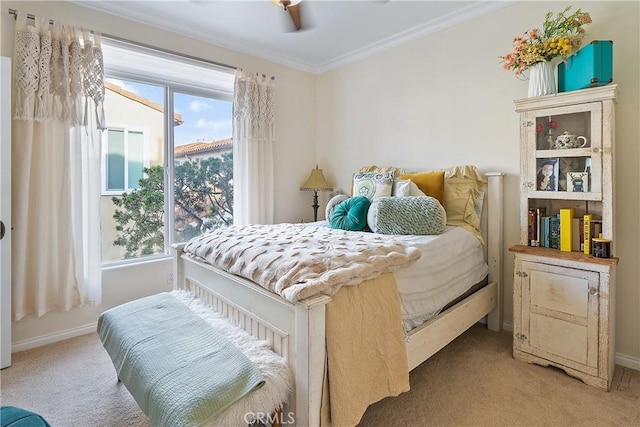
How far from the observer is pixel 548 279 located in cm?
206

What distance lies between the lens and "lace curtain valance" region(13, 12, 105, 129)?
2.27m

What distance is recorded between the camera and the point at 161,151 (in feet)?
10.4

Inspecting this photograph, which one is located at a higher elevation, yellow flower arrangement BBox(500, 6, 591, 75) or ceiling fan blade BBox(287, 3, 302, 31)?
ceiling fan blade BBox(287, 3, 302, 31)

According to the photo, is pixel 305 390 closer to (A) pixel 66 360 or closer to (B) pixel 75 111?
(A) pixel 66 360

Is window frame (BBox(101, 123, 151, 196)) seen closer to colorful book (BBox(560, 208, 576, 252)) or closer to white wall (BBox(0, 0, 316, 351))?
white wall (BBox(0, 0, 316, 351))

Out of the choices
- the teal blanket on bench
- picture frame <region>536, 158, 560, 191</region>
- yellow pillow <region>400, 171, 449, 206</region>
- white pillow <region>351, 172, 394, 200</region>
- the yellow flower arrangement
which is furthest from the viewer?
white pillow <region>351, 172, 394, 200</region>

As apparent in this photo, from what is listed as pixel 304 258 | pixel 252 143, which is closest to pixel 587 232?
pixel 304 258

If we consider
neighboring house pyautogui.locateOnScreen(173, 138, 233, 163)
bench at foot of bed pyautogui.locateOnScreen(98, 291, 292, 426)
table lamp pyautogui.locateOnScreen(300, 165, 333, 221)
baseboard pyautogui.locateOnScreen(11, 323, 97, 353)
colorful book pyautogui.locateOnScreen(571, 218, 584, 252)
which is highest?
neighboring house pyautogui.locateOnScreen(173, 138, 233, 163)

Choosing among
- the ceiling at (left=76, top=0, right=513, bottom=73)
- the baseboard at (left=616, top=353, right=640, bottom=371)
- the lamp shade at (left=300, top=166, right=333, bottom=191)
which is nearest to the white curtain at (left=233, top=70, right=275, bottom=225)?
the ceiling at (left=76, top=0, right=513, bottom=73)

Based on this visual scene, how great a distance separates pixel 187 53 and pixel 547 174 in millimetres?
3209

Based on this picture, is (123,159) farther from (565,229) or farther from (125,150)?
(565,229)

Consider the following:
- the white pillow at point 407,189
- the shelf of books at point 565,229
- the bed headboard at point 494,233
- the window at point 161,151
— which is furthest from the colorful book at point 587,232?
the window at point 161,151

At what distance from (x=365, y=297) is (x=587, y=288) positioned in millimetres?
1440

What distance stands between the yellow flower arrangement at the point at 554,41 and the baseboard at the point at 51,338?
12.6 ft
